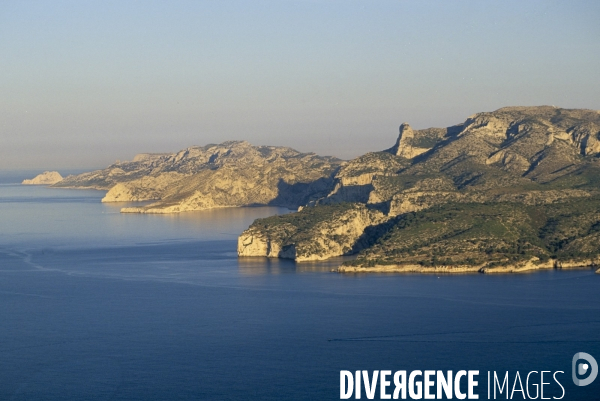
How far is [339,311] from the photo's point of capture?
58312mm

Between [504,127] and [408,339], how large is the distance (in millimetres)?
92154

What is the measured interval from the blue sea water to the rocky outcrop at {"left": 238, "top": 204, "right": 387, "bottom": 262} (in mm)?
1998

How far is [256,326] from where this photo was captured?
5438 cm

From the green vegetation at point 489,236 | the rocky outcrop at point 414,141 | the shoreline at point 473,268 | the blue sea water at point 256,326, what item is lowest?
the blue sea water at point 256,326

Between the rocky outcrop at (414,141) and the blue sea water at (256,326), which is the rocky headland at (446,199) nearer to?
the rocky outcrop at (414,141)

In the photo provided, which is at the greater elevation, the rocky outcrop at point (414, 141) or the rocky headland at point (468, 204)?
the rocky outcrop at point (414, 141)

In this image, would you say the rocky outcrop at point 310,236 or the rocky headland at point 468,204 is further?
the rocky outcrop at point 310,236

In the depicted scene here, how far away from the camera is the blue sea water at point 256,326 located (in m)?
43.2

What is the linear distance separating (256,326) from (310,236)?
3194 centimetres

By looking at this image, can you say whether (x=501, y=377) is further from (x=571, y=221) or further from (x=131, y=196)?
(x=131, y=196)

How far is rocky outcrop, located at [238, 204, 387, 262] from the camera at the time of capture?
84.8 meters

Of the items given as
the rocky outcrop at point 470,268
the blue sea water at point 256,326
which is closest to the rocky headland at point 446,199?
the rocky outcrop at point 470,268

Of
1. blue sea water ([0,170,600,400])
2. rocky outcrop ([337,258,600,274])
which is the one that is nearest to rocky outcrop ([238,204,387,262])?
blue sea water ([0,170,600,400])

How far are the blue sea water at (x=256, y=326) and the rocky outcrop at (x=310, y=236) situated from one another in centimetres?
200
